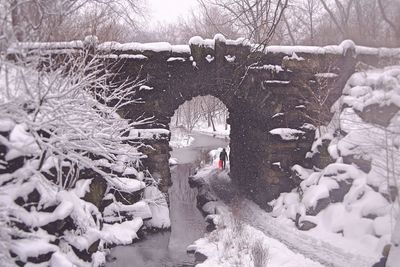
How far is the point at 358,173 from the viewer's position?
344 inches

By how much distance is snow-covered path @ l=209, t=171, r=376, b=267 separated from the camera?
7.30 metres

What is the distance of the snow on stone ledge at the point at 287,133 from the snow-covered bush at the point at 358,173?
0.57 meters

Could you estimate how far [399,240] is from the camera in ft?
19.9

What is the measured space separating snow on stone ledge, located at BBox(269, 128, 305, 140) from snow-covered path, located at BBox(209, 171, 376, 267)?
2.31 meters

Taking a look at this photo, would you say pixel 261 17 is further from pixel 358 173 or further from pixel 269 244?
pixel 358 173

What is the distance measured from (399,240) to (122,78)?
25.2 ft

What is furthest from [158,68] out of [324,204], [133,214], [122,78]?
[324,204]

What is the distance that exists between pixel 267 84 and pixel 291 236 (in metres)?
4.48

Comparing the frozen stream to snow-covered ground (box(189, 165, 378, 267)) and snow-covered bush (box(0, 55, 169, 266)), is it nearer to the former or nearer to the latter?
snow-covered ground (box(189, 165, 378, 267))

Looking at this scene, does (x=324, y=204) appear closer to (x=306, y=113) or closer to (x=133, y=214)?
(x=306, y=113)

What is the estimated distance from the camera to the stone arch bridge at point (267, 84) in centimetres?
1084

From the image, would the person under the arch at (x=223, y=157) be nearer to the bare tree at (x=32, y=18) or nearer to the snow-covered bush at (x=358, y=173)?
the snow-covered bush at (x=358, y=173)

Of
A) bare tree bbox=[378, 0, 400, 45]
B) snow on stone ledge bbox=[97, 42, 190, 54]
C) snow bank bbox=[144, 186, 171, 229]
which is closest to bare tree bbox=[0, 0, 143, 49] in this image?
snow on stone ledge bbox=[97, 42, 190, 54]

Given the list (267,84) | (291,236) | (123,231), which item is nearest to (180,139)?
(267,84)
